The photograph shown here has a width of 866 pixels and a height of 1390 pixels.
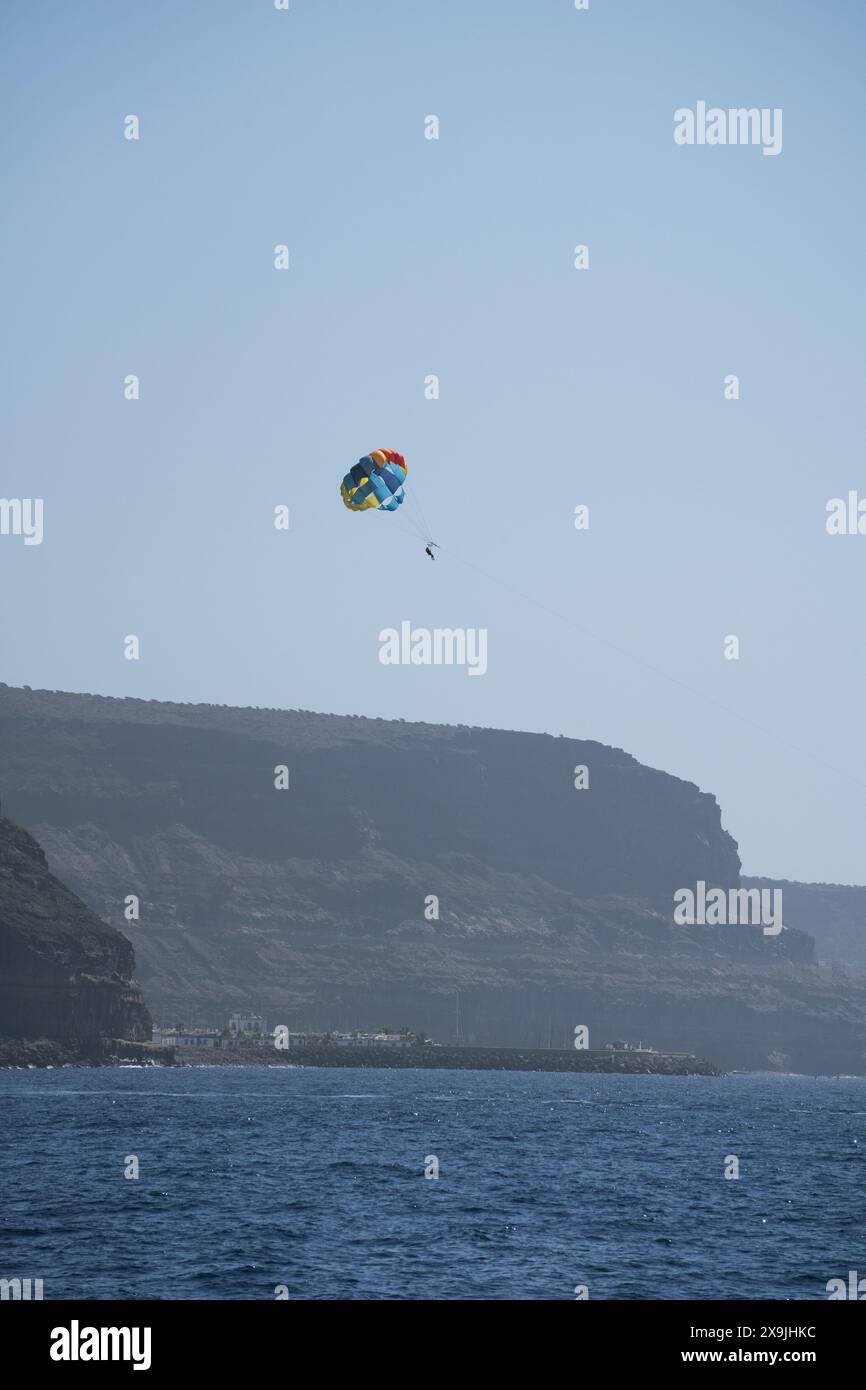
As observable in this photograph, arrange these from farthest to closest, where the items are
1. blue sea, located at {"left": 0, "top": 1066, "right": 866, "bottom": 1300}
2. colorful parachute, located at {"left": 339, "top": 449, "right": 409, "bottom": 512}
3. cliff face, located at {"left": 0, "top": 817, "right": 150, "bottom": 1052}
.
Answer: cliff face, located at {"left": 0, "top": 817, "right": 150, "bottom": 1052} < colorful parachute, located at {"left": 339, "top": 449, "right": 409, "bottom": 512} < blue sea, located at {"left": 0, "top": 1066, "right": 866, "bottom": 1300}

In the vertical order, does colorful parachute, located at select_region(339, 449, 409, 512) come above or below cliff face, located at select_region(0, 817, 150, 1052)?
above

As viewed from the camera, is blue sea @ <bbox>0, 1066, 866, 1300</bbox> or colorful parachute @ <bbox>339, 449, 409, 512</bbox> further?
colorful parachute @ <bbox>339, 449, 409, 512</bbox>

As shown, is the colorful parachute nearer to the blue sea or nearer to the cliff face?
the blue sea

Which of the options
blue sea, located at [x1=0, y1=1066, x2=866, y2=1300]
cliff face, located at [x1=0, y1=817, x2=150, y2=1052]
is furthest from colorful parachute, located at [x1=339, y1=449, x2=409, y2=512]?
cliff face, located at [x1=0, y1=817, x2=150, y2=1052]

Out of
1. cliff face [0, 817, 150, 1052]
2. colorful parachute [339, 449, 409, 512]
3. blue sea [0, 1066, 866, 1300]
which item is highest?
colorful parachute [339, 449, 409, 512]

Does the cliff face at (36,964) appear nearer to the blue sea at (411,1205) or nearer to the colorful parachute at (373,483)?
the blue sea at (411,1205)
